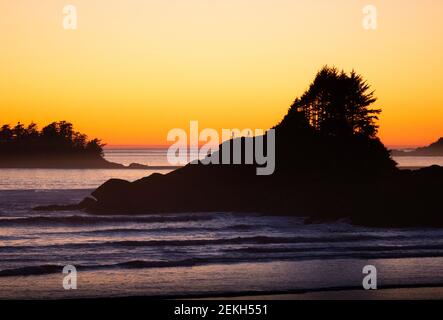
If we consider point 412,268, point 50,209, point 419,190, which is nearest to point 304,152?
point 419,190

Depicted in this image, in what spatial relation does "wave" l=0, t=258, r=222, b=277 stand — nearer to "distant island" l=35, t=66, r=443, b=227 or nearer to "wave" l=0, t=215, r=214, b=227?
"wave" l=0, t=215, r=214, b=227

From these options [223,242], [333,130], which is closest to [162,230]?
[223,242]

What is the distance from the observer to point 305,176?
56844 mm

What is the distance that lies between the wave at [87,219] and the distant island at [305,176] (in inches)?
139

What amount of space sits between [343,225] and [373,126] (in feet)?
58.1

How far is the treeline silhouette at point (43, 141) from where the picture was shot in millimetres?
170625

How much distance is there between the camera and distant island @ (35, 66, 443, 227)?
53.4m

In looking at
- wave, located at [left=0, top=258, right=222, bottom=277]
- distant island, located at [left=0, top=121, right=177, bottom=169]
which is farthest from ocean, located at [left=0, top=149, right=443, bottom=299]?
distant island, located at [left=0, top=121, right=177, bottom=169]

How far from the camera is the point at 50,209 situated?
56688mm

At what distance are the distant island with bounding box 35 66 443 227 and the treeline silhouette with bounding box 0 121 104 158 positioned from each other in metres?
116

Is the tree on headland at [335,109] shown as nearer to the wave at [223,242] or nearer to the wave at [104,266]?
the wave at [223,242]

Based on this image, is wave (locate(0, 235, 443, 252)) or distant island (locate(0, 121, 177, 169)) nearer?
wave (locate(0, 235, 443, 252))

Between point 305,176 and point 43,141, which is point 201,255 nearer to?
point 305,176

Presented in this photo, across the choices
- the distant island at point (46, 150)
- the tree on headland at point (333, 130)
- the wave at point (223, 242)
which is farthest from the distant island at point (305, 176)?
the distant island at point (46, 150)
